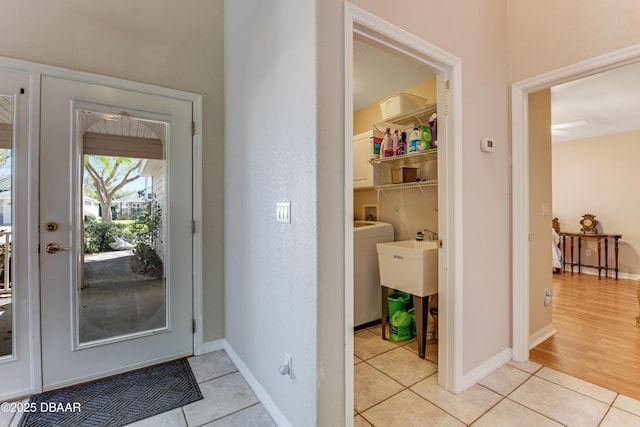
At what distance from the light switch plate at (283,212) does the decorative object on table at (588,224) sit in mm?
6423

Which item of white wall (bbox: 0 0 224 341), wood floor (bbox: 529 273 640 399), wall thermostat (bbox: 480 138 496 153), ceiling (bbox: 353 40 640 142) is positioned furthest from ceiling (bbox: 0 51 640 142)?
wood floor (bbox: 529 273 640 399)

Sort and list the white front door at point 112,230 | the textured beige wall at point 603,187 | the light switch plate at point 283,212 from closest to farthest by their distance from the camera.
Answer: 1. the light switch plate at point 283,212
2. the white front door at point 112,230
3. the textured beige wall at point 603,187

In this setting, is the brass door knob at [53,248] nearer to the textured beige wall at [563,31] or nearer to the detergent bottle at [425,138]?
the detergent bottle at [425,138]

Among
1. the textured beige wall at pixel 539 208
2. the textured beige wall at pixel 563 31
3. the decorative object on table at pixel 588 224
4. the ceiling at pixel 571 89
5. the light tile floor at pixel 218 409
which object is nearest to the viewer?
the light tile floor at pixel 218 409

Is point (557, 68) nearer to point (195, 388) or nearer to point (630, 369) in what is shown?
point (630, 369)

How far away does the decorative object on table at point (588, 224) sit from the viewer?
533 centimetres

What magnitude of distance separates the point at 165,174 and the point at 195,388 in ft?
5.03

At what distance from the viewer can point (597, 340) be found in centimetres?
256

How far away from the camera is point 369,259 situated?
2898mm

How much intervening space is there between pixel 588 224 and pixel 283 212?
6454mm

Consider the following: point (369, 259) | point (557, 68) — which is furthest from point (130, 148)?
point (557, 68)

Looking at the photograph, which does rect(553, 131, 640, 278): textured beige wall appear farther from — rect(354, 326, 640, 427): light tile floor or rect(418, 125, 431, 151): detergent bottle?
rect(418, 125, 431, 151): detergent bottle

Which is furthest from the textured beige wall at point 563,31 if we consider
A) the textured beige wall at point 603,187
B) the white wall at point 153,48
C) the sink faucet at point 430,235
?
the textured beige wall at point 603,187

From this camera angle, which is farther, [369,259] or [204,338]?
[369,259]
